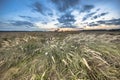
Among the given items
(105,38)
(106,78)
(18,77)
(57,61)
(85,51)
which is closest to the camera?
(106,78)

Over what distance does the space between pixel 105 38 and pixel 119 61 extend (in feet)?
2.80

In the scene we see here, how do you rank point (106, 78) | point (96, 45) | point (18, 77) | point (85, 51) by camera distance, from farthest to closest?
point (96, 45) → point (85, 51) → point (18, 77) → point (106, 78)

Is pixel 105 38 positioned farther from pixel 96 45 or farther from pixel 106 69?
pixel 106 69

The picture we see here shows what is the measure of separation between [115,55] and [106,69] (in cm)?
47

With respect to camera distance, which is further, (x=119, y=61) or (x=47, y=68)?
(x=119, y=61)

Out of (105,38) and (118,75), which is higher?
(105,38)

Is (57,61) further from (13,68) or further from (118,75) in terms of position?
(118,75)

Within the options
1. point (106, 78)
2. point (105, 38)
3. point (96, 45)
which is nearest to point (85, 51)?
point (96, 45)

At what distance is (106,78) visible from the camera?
65.2 inches

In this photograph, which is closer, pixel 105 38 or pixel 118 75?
pixel 118 75

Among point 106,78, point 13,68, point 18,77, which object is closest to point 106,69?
point 106,78

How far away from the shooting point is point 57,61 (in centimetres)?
197

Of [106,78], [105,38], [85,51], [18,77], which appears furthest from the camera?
[105,38]

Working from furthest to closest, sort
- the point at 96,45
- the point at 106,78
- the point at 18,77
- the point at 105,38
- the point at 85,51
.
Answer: the point at 105,38 < the point at 96,45 < the point at 85,51 < the point at 18,77 < the point at 106,78
